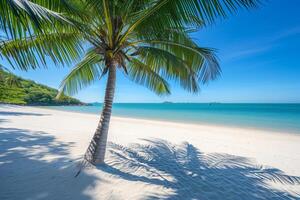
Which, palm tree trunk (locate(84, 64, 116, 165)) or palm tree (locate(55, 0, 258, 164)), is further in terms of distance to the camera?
palm tree trunk (locate(84, 64, 116, 165))

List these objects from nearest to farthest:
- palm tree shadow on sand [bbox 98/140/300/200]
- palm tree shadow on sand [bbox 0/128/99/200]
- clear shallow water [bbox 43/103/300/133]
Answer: palm tree shadow on sand [bbox 0/128/99/200], palm tree shadow on sand [bbox 98/140/300/200], clear shallow water [bbox 43/103/300/133]

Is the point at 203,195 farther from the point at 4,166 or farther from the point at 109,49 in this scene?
the point at 4,166

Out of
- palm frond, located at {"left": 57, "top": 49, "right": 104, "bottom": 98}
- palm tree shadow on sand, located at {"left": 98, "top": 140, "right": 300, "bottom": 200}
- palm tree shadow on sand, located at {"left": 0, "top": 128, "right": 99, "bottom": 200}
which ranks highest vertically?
palm frond, located at {"left": 57, "top": 49, "right": 104, "bottom": 98}

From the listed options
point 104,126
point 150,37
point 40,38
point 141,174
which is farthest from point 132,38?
point 141,174

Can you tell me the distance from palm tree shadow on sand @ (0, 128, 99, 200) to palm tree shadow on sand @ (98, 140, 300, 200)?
2.26 feet

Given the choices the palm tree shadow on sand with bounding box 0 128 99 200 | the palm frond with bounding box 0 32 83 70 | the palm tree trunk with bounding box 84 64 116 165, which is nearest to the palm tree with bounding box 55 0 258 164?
the palm tree trunk with bounding box 84 64 116 165

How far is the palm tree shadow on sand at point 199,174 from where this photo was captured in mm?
2805

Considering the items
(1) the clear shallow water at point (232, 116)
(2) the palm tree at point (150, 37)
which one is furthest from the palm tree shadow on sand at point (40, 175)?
(1) the clear shallow water at point (232, 116)

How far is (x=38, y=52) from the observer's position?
2770 millimetres

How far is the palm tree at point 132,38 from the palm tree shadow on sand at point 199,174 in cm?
83

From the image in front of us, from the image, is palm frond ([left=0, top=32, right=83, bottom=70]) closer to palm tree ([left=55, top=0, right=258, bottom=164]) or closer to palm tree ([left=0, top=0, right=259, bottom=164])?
palm tree ([left=0, top=0, right=259, bottom=164])

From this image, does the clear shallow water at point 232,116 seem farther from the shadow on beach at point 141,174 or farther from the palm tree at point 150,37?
the palm tree at point 150,37

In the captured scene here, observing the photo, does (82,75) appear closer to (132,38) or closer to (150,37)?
(132,38)

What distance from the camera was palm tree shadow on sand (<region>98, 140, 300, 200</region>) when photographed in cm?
280
